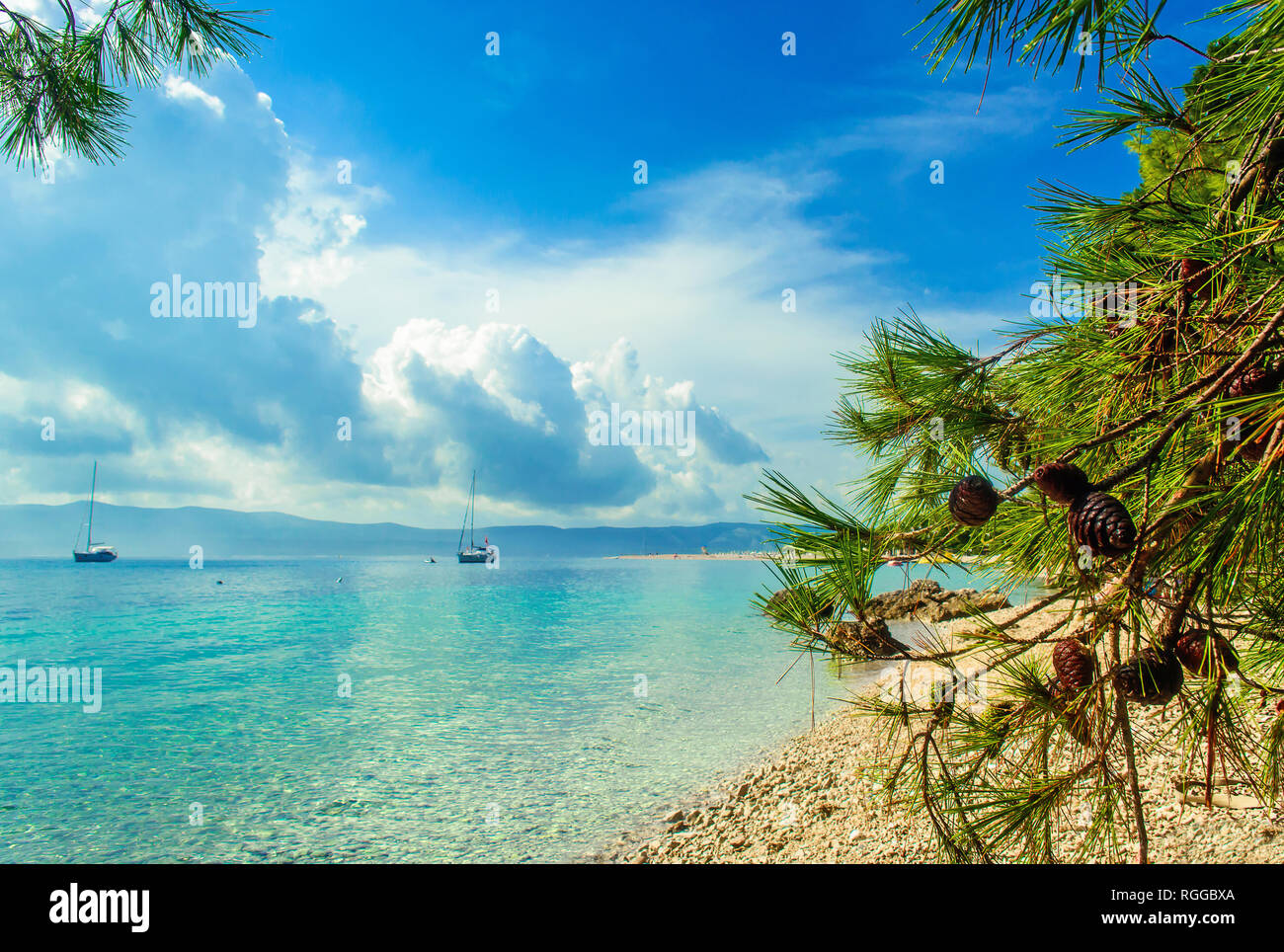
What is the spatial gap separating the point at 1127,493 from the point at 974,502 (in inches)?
26.5

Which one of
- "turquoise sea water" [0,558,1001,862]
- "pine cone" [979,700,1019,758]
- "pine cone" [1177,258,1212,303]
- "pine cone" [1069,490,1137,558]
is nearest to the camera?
"pine cone" [1069,490,1137,558]

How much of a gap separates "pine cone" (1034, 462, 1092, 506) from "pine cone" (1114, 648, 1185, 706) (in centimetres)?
53

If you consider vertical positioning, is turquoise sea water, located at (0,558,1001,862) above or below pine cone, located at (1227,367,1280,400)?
below

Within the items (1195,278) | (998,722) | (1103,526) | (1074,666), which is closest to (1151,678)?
(1074,666)

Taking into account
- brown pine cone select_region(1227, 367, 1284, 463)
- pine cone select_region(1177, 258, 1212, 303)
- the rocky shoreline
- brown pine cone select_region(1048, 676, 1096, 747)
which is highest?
pine cone select_region(1177, 258, 1212, 303)

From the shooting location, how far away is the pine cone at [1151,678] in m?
1.41

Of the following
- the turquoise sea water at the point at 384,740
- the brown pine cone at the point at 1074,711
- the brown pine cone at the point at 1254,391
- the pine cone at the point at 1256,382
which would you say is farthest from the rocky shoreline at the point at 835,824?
the pine cone at the point at 1256,382

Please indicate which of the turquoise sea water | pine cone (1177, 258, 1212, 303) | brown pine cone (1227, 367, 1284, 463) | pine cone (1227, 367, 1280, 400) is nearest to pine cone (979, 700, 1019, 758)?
the turquoise sea water

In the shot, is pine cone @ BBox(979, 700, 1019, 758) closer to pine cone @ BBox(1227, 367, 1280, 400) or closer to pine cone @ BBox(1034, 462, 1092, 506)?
pine cone @ BBox(1034, 462, 1092, 506)

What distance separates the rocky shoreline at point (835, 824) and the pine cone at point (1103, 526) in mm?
1682

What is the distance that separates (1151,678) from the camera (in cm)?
142

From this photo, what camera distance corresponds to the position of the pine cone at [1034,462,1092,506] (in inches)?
47.6

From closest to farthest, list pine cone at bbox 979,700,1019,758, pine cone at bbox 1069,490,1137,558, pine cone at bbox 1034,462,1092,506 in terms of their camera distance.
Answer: pine cone at bbox 1069,490,1137,558, pine cone at bbox 1034,462,1092,506, pine cone at bbox 979,700,1019,758
